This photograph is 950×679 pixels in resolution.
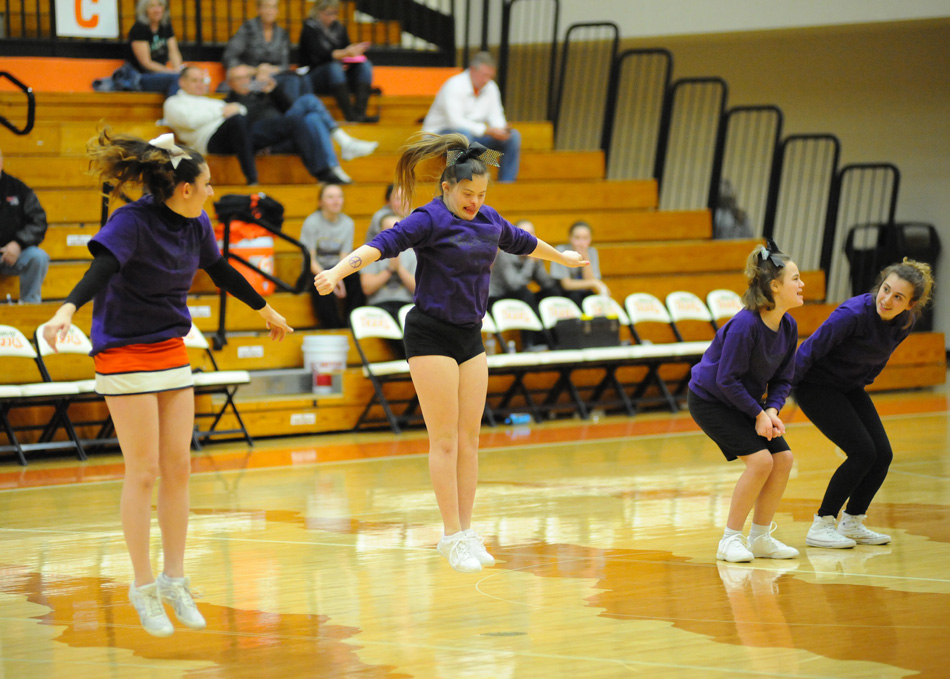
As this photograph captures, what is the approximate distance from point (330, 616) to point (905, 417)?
6.39 metres

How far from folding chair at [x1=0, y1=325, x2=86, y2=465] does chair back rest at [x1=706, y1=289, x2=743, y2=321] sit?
5.73 meters

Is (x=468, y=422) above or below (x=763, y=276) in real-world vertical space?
below

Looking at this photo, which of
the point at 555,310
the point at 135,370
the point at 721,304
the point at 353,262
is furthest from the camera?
the point at 721,304

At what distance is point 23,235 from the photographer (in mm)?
8242

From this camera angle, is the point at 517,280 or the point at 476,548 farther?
the point at 517,280

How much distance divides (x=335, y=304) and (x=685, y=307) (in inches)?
129

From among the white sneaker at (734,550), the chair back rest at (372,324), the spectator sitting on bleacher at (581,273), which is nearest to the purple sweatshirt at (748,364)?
the white sneaker at (734,550)

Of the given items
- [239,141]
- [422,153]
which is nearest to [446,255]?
[422,153]

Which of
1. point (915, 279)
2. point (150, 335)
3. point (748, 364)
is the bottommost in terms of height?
point (748, 364)

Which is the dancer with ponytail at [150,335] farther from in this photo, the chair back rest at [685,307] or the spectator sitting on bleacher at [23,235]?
the chair back rest at [685,307]

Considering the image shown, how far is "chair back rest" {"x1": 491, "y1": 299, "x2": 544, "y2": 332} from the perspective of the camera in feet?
30.7

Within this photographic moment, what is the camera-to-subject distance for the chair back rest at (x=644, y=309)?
32.9 ft

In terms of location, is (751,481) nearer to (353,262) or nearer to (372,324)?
(353,262)

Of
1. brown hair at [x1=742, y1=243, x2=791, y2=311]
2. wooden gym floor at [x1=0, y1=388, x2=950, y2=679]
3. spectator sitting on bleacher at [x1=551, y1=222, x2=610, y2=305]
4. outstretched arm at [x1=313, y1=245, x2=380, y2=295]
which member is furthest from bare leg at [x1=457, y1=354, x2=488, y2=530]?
spectator sitting on bleacher at [x1=551, y1=222, x2=610, y2=305]
